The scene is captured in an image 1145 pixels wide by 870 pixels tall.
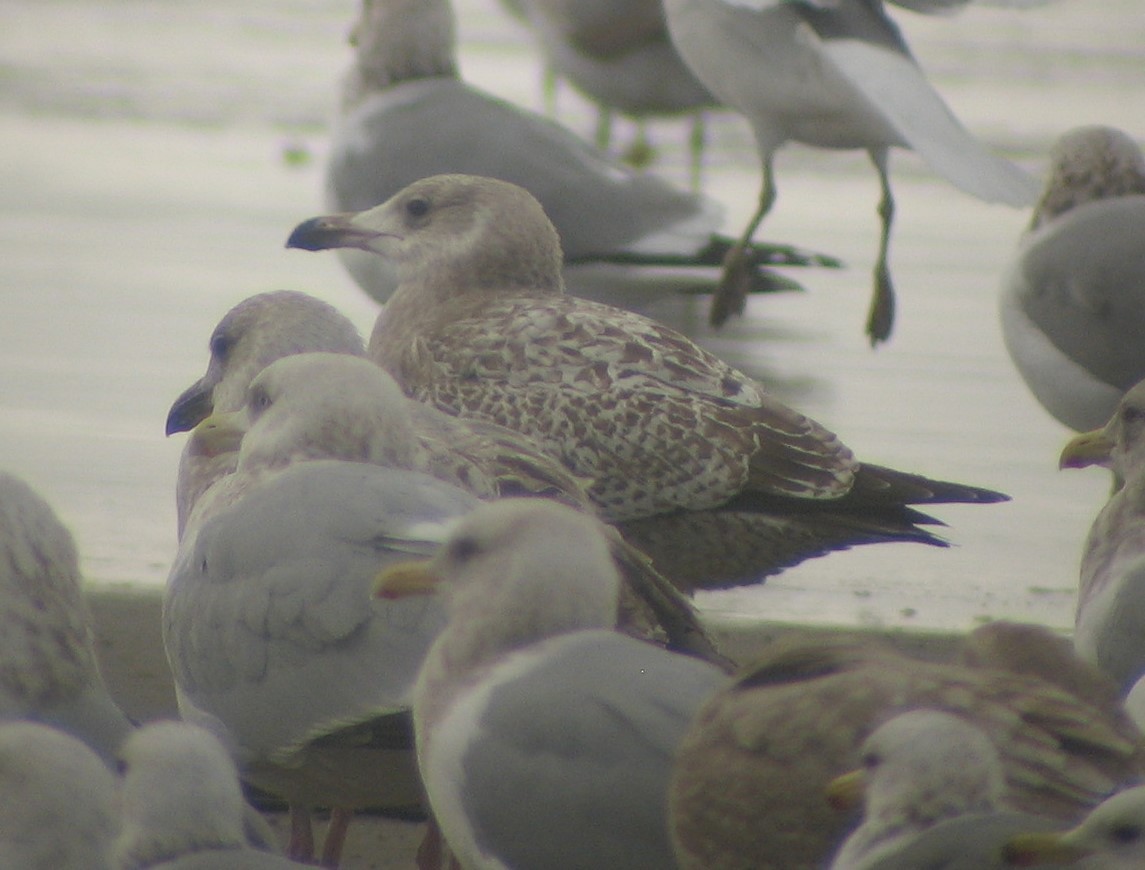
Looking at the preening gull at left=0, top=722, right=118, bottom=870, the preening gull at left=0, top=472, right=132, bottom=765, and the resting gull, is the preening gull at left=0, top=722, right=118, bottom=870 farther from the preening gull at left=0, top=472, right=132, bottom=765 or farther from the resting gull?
the resting gull

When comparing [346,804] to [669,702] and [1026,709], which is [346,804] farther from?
[1026,709]

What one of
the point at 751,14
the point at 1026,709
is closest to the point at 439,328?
the point at 1026,709

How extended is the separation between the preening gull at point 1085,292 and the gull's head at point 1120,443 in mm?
1055

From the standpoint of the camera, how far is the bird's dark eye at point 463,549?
9.80ft

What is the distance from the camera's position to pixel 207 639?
11.3 ft

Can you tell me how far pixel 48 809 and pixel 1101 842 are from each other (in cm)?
124

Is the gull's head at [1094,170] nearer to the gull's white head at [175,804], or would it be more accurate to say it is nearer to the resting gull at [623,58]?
the gull's white head at [175,804]

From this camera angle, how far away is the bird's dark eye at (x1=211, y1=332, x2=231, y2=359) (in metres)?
4.42

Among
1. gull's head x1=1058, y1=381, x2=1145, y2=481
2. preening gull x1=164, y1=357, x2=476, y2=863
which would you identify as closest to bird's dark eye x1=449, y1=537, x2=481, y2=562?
preening gull x1=164, y1=357, x2=476, y2=863

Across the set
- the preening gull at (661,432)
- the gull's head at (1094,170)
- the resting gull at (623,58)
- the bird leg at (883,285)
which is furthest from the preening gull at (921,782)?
the resting gull at (623,58)

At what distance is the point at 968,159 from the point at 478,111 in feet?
6.05

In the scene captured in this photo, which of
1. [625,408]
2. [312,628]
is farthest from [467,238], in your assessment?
[312,628]

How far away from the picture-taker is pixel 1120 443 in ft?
15.3

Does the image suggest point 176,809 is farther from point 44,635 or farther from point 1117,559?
point 1117,559
